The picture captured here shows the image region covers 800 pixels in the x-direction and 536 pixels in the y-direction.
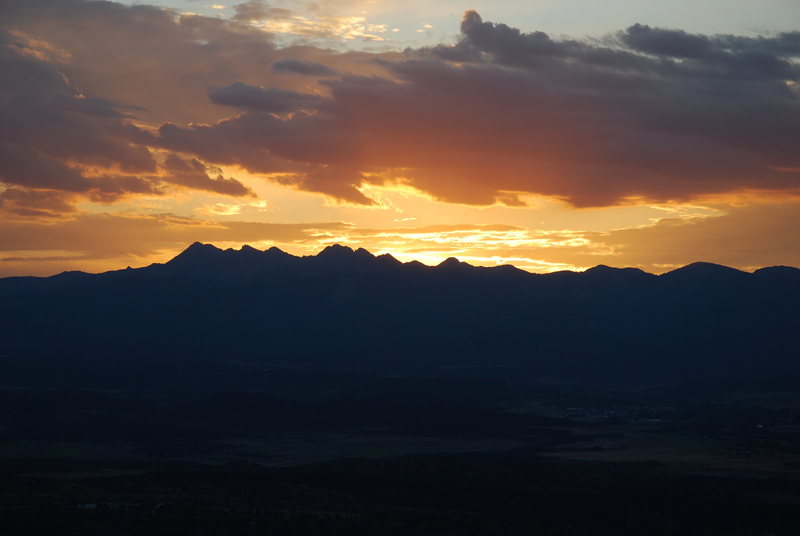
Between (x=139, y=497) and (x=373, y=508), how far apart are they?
22.4 meters

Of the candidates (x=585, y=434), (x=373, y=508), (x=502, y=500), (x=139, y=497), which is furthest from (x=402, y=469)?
(x=585, y=434)

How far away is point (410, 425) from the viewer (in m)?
199

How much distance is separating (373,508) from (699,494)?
136 ft

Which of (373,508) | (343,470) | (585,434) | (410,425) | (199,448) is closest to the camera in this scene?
(373,508)

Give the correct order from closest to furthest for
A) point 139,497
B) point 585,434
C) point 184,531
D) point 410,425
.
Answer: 1. point 184,531
2. point 139,497
3. point 585,434
4. point 410,425

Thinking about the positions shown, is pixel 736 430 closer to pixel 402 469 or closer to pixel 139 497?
pixel 402 469

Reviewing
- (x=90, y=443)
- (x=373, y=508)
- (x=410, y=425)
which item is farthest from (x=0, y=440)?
(x=373, y=508)

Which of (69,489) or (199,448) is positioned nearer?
(69,489)

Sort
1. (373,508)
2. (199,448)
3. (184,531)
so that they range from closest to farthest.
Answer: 1. (184,531)
2. (373,508)
3. (199,448)

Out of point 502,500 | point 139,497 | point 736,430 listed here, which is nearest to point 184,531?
point 139,497

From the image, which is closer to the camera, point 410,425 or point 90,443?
point 90,443

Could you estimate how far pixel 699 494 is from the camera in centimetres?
11281

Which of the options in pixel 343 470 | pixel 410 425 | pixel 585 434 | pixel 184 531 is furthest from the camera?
pixel 410 425

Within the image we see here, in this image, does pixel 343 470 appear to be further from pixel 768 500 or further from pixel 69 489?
pixel 768 500
